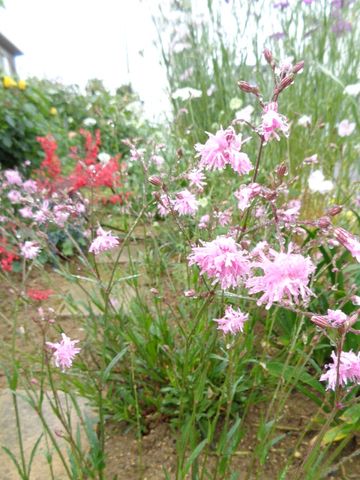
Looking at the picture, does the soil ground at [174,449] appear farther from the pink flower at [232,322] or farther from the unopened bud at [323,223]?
the unopened bud at [323,223]

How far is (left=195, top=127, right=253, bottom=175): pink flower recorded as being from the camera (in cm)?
83

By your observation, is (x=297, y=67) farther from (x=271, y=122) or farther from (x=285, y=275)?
(x=285, y=275)

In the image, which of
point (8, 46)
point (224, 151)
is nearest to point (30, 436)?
point (224, 151)

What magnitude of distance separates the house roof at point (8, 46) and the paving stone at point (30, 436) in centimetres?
1976

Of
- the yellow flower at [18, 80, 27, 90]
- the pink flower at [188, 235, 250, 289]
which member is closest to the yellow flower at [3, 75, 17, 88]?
the yellow flower at [18, 80, 27, 90]

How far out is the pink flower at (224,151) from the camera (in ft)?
2.72

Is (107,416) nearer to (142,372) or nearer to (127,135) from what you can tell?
(142,372)

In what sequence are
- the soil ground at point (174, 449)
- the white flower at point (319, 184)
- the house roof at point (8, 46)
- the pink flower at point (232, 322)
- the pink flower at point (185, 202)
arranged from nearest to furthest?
1. the pink flower at point (232, 322)
2. the pink flower at point (185, 202)
3. the soil ground at point (174, 449)
4. the white flower at point (319, 184)
5. the house roof at point (8, 46)

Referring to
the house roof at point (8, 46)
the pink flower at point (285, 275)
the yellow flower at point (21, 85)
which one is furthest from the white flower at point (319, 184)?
the house roof at point (8, 46)

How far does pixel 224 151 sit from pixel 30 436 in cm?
141

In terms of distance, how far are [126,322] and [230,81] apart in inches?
89.3

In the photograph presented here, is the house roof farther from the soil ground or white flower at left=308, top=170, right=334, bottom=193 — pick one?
the soil ground

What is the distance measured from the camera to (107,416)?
1.62 m

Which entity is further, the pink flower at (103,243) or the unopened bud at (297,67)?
the pink flower at (103,243)
